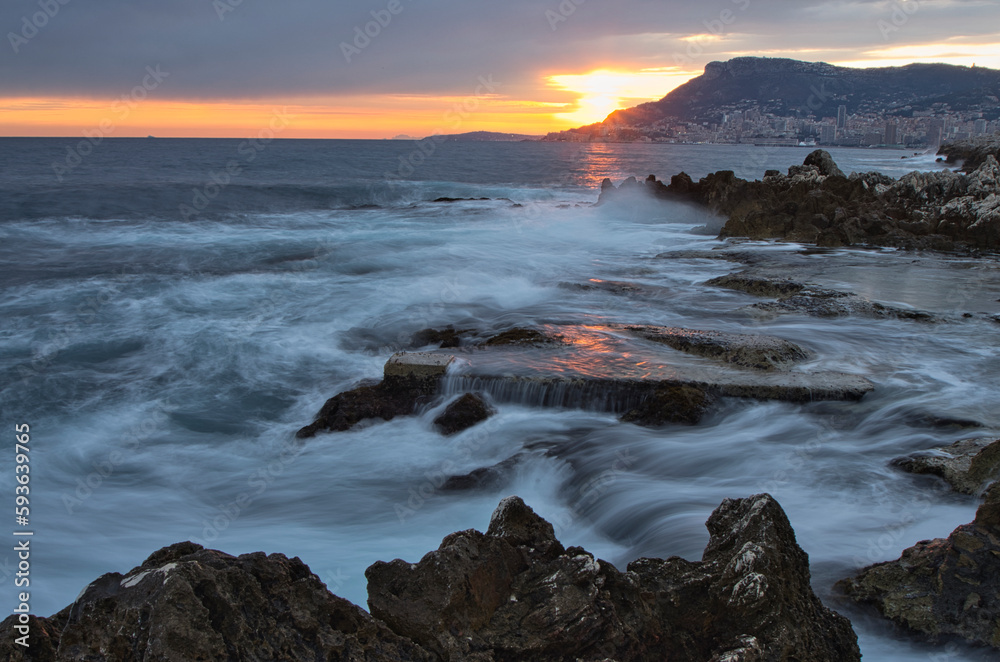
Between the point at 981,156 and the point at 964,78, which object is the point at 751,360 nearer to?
the point at 981,156

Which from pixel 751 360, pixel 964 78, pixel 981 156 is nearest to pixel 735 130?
pixel 964 78

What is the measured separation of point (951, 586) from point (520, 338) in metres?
5.48

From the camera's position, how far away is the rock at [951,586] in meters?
3.42

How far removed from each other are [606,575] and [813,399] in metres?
4.58

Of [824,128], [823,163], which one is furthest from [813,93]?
[823,163]

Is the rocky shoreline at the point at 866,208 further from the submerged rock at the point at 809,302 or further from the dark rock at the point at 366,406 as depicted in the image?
the dark rock at the point at 366,406

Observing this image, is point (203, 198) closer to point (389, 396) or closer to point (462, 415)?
point (389, 396)

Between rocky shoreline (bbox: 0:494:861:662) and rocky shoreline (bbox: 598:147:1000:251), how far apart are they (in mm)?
14263

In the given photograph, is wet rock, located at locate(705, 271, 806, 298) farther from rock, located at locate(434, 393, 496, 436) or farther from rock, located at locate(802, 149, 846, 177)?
rock, located at locate(802, 149, 846, 177)

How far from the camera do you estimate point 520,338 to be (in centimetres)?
847

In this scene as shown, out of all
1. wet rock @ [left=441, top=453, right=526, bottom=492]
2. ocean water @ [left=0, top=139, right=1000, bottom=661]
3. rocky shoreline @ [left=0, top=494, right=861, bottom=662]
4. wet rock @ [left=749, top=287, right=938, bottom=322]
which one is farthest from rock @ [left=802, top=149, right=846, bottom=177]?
rocky shoreline @ [left=0, top=494, right=861, bottom=662]

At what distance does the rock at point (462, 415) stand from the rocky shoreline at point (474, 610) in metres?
3.51

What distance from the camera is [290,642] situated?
2580 mm

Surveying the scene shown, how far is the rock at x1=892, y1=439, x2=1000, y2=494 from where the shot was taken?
4.76m
